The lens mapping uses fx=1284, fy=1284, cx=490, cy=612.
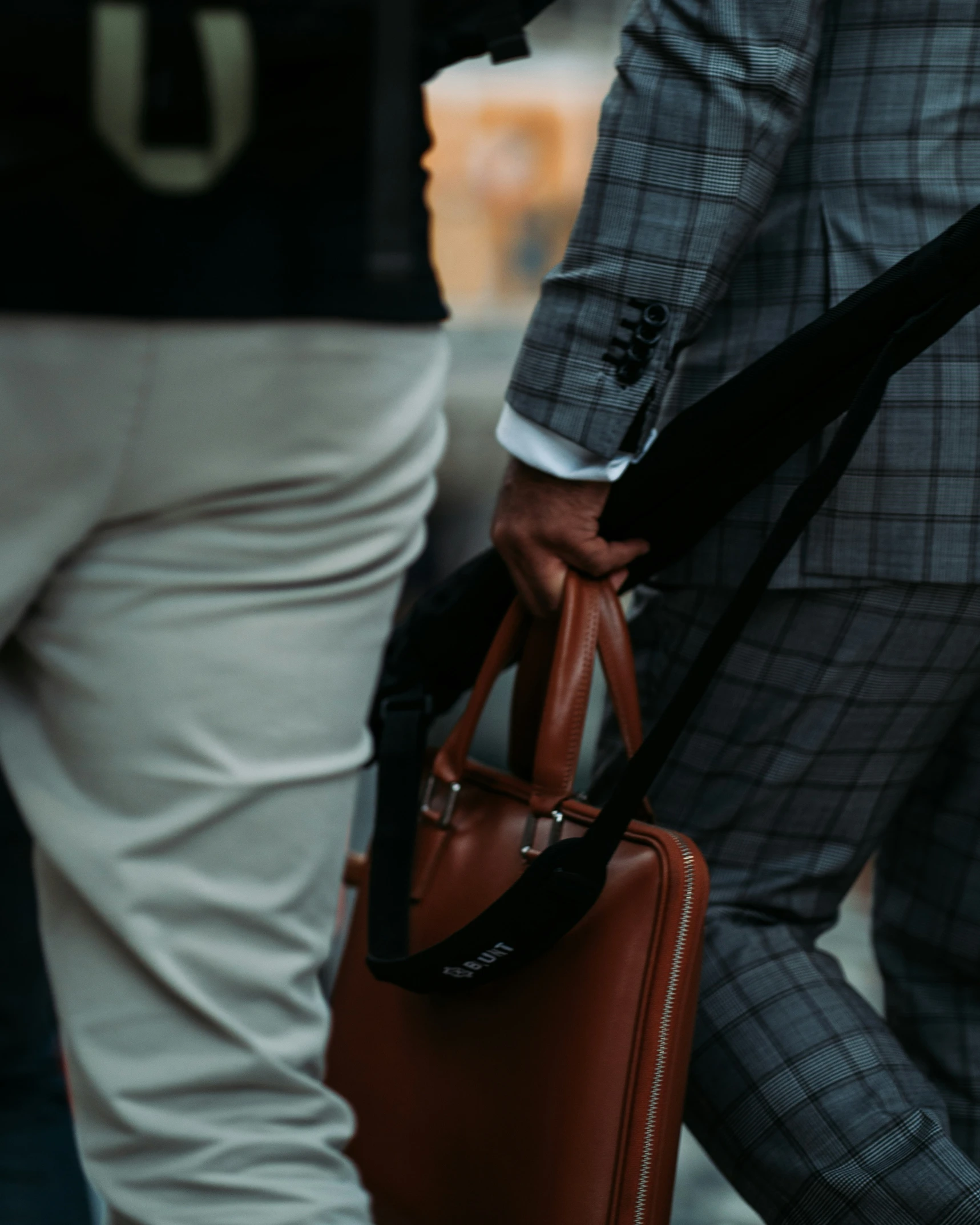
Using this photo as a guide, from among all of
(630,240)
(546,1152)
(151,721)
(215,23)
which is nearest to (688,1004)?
(546,1152)

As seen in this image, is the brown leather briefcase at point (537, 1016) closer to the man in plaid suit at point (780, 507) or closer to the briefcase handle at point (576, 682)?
the briefcase handle at point (576, 682)

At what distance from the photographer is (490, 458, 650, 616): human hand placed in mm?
1122

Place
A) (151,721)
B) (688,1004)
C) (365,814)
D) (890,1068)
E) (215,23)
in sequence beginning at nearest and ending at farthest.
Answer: (215,23) < (151,721) < (688,1004) < (890,1068) < (365,814)

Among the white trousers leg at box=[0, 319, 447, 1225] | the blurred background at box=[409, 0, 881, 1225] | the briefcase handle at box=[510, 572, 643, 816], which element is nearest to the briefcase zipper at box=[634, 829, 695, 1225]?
the briefcase handle at box=[510, 572, 643, 816]

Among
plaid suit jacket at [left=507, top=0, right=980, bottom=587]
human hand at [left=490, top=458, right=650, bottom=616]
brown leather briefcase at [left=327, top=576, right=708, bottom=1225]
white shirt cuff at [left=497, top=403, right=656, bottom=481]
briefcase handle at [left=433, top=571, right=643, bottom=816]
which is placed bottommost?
brown leather briefcase at [left=327, top=576, right=708, bottom=1225]

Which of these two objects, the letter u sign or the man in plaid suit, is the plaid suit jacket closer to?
the man in plaid suit

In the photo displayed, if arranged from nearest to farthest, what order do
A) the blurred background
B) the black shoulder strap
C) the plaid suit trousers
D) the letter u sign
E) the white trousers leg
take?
the letter u sign
the white trousers leg
the black shoulder strap
the plaid suit trousers
the blurred background

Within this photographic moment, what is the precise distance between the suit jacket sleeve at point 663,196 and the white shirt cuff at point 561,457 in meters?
0.02

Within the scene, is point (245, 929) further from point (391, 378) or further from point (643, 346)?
point (643, 346)

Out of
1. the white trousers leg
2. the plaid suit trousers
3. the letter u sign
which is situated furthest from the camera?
the plaid suit trousers

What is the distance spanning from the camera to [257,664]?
0.75 m

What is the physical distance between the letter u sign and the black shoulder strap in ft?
1.70

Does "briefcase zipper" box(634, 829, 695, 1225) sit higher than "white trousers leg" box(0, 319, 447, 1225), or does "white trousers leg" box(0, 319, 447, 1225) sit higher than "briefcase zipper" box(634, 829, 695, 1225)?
"white trousers leg" box(0, 319, 447, 1225)

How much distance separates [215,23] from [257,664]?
34cm
